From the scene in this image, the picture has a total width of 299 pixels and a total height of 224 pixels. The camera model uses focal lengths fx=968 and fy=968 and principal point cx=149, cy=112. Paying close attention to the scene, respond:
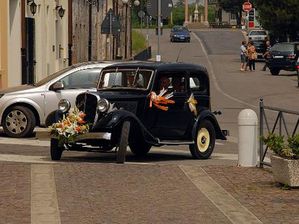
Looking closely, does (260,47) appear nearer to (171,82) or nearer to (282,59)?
(282,59)

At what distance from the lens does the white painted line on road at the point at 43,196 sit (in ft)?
34.3

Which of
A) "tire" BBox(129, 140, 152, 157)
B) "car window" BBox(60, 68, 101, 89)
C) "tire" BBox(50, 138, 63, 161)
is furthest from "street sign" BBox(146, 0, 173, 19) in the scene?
"tire" BBox(50, 138, 63, 161)

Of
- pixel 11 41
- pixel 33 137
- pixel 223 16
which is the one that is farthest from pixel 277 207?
pixel 223 16

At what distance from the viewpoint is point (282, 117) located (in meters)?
14.3

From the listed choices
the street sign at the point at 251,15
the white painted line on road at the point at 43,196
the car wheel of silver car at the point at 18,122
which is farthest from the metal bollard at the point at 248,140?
the street sign at the point at 251,15

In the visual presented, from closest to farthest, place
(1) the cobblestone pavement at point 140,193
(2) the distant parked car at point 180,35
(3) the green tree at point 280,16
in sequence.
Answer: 1. (1) the cobblestone pavement at point 140,193
2. (3) the green tree at point 280,16
3. (2) the distant parked car at point 180,35

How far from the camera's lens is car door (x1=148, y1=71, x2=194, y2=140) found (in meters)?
17.1

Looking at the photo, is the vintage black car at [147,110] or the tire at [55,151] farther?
the tire at [55,151]

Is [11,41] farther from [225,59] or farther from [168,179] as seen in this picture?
[225,59]

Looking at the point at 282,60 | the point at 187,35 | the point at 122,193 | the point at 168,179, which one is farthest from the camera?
the point at 187,35

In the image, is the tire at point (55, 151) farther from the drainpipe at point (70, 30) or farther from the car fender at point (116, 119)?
the drainpipe at point (70, 30)

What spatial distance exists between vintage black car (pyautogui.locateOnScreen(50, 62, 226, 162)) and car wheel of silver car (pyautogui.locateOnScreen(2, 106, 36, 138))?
3.93 metres

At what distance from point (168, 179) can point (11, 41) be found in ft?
66.0

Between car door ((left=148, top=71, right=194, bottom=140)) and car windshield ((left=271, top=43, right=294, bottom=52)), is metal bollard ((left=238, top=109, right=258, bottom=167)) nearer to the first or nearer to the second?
car door ((left=148, top=71, right=194, bottom=140))
